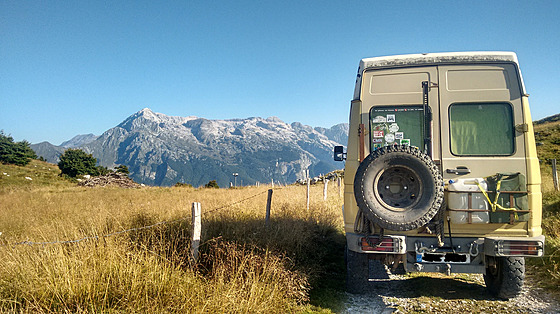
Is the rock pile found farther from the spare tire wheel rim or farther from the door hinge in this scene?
the door hinge

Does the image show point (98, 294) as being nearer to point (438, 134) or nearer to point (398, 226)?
point (398, 226)

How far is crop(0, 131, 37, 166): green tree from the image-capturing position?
163 feet

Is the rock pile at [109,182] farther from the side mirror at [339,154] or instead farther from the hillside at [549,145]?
the hillside at [549,145]

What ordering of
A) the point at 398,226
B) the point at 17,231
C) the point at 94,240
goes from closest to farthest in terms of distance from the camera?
1. the point at 398,226
2. the point at 94,240
3. the point at 17,231

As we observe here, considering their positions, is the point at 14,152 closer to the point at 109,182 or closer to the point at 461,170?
the point at 109,182

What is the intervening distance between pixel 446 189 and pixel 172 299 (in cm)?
340

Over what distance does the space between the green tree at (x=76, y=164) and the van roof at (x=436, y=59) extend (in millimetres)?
53096

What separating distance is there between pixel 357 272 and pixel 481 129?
2550 mm

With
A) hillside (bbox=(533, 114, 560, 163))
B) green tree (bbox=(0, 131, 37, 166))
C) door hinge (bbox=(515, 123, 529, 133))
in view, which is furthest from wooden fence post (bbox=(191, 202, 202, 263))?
green tree (bbox=(0, 131, 37, 166))

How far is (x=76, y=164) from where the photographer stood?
5356 cm

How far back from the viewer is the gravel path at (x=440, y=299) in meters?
4.49

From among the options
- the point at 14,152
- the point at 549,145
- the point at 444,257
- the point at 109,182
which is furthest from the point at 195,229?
the point at 14,152

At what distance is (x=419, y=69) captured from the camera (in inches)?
187

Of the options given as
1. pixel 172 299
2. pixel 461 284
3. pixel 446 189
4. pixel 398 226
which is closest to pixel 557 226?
pixel 461 284
